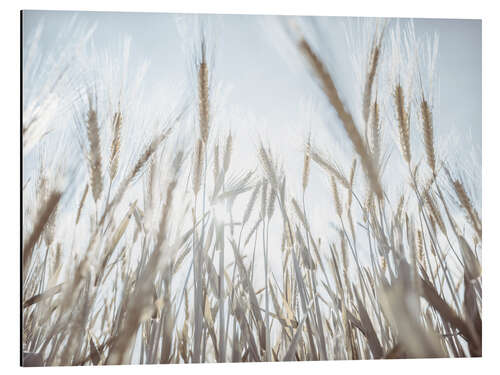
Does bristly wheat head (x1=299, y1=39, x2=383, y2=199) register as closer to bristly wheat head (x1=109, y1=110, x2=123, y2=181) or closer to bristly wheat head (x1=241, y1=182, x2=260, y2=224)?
bristly wheat head (x1=241, y1=182, x2=260, y2=224)

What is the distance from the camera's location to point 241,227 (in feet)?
6.07

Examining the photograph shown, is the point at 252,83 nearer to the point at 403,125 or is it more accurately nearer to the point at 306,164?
the point at 306,164

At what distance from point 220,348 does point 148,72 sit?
96 centimetres

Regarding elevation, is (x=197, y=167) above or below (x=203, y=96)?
below

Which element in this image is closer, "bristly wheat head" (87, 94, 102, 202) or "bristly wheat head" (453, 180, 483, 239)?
"bristly wheat head" (87, 94, 102, 202)

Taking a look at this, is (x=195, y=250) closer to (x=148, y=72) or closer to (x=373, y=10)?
(x=148, y=72)

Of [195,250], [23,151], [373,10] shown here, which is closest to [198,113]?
[195,250]

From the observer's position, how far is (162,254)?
1788 millimetres

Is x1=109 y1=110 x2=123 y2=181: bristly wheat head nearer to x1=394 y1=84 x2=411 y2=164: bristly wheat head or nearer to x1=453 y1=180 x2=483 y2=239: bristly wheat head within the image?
x1=394 y1=84 x2=411 y2=164: bristly wheat head

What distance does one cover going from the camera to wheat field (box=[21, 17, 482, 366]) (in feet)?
5.72

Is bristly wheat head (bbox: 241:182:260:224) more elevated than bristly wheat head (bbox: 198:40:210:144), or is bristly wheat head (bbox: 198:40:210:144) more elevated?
bristly wheat head (bbox: 198:40:210:144)

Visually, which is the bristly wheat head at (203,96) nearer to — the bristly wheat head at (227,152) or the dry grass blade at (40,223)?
the bristly wheat head at (227,152)

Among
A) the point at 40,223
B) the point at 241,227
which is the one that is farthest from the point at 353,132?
the point at 40,223

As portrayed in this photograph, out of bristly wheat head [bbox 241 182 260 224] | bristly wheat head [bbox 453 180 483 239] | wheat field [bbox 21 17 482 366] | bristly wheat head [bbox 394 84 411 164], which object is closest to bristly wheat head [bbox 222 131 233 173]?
wheat field [bbox 21 17 482 366]
